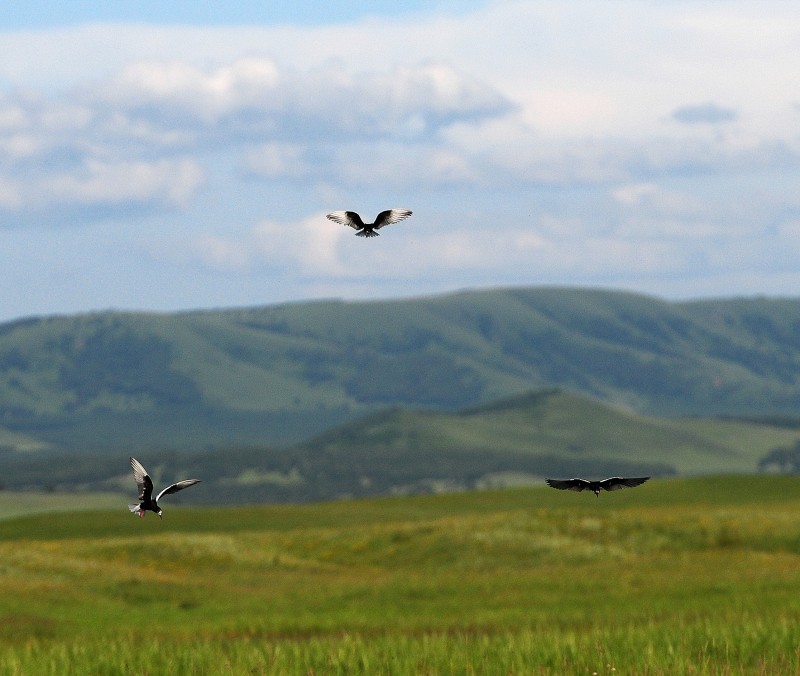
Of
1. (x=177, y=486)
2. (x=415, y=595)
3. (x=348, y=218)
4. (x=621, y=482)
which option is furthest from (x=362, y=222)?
(x=415, y=595)

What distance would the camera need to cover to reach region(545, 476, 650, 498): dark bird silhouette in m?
9.48

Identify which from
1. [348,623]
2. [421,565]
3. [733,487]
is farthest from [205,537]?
[733,487]

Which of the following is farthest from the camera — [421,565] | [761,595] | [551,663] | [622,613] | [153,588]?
[421,565]

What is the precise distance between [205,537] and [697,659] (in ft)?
225

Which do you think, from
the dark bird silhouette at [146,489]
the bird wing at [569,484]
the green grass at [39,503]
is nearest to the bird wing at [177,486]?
the dark bird silhouette at [146,489]

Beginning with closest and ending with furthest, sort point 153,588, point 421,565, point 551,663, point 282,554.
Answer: point 551,663
point 153,588
point 421,565
point 282,554

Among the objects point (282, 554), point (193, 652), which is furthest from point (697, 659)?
point (282, 554)

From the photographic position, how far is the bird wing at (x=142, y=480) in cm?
971

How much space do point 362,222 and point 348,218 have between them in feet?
0.37

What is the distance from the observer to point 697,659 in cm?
2311

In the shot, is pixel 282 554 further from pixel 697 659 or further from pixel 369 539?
pixel 697 659

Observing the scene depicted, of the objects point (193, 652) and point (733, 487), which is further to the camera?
point (733, 487)

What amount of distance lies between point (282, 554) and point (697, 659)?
212 feet

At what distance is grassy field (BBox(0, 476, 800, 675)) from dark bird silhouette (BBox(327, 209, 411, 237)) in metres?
11.6
